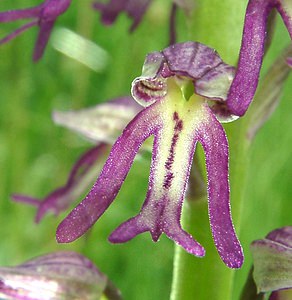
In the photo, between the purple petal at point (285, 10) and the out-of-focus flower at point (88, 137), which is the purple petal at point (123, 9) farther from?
the purple petal at point (285, 10)

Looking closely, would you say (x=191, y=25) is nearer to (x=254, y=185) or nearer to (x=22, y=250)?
(x=254, y=185)

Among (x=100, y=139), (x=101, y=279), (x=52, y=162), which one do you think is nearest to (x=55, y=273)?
(x=101, y=279)

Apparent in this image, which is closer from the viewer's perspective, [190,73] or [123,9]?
[190,73]

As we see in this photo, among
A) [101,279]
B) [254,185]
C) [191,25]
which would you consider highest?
[191,25]

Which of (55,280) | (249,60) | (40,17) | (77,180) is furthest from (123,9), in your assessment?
(249,60)

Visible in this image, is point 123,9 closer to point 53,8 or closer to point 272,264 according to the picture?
point 53,8

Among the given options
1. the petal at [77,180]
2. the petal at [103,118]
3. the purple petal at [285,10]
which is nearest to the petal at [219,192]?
the purple petal at [285,10]
